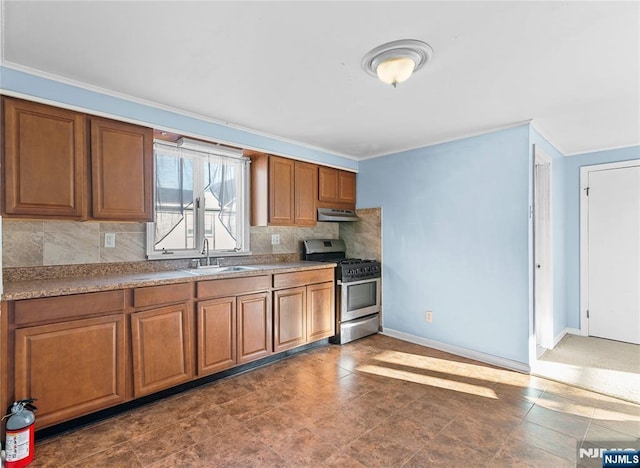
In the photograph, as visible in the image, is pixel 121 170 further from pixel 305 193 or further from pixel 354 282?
pixel 354 282

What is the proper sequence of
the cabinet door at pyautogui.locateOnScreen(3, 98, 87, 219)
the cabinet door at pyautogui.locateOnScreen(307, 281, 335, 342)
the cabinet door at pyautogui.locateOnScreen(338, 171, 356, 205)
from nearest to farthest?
the cabinet door at pyautogui.locateOnScreen(3, 98, 87, 219)
the cabinet door at pyautogui.locateOnScreen(307, 281, 335, 342)
the cabinet door at pyautogui.locateOnScreen(338, 171, 356, 205)

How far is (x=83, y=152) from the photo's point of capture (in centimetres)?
231

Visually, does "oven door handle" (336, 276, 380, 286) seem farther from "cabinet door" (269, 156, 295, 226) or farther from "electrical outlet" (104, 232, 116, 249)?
"electrical outlet" (104, 232, 116, 249)

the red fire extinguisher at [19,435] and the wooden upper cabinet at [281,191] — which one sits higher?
the wooden upper cabinet at [281,191]

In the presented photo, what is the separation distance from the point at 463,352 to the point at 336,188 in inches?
93.9

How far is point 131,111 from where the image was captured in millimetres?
2500

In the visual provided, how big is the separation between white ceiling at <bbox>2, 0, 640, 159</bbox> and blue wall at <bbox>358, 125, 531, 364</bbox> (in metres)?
0.49

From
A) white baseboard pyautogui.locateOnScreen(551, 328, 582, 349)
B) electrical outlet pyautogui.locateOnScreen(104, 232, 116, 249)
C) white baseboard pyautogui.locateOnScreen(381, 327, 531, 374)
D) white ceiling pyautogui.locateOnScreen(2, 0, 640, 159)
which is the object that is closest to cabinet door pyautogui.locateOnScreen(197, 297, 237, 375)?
electrical outlet pyautogui.locateOnScreen(104, 232, 116, 249)

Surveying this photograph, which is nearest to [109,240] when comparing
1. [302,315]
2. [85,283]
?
[85,283]

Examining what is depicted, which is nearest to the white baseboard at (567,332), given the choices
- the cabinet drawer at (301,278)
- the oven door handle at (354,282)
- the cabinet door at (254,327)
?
the oven door handle at (354,282)

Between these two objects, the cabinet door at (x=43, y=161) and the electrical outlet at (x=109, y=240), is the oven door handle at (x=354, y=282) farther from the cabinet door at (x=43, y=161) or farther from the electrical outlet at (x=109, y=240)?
the cabinet door at (x=43, y=161)

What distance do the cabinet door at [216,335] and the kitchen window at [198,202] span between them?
0.73 m

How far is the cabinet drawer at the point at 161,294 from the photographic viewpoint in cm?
231

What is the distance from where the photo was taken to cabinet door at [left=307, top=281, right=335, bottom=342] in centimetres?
352
